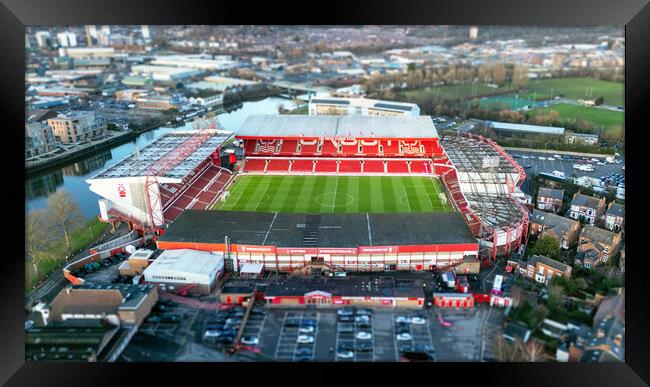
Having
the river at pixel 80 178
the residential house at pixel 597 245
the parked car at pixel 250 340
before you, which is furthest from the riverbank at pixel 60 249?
the residential house at pixel 597 245

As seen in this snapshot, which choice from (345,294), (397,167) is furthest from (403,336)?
(397,167)

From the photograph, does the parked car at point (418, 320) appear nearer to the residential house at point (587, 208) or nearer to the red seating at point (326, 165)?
the residential house at point (587, 208)

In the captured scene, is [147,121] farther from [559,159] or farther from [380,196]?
[559,159]

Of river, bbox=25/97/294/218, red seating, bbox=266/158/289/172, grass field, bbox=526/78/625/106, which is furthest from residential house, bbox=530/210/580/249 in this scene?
grass field, bbox=526/78/625/106

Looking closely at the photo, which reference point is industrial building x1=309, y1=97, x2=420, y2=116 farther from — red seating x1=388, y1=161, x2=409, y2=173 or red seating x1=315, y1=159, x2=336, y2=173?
red seating x1=315, y1=159, x2=336, y2=173

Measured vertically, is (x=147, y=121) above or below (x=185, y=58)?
below
